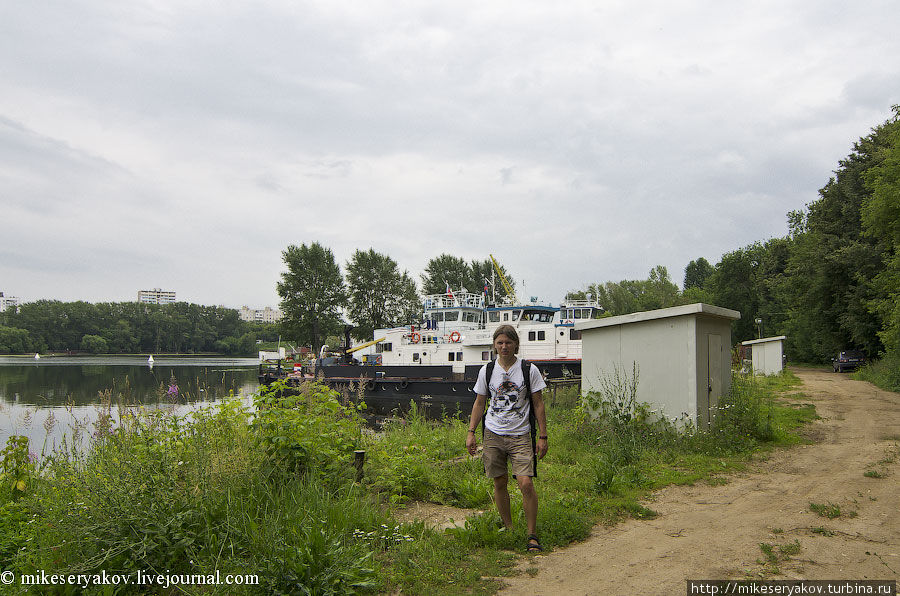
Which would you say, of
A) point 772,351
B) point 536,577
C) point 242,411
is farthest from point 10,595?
point 772,351

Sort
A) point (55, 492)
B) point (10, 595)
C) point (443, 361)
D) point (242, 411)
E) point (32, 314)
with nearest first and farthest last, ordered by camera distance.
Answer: point (10, 595) < point (55, 492) < point (242, 411) < point (443, 361) < point (32, 314)

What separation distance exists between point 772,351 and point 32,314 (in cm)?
9746

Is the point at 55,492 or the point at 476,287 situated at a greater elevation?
the point at 476,287

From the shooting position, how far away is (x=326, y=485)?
536cm

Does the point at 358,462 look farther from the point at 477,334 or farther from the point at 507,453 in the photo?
the point at 477,334

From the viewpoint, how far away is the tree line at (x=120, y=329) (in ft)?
274

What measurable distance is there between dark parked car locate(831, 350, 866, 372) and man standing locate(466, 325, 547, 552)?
3220 centimetres

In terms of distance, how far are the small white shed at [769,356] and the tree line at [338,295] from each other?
110ft

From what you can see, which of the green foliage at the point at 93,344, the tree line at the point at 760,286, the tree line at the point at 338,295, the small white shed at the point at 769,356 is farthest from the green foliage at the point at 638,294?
the green foliage at the point at 93,344

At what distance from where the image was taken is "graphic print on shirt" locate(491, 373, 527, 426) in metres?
4.53

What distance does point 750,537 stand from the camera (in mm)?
4582

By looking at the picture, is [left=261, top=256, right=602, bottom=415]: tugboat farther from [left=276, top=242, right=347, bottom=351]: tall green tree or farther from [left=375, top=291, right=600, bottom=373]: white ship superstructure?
[left=276, top=242, right=347, bottom=351]: tall green tree

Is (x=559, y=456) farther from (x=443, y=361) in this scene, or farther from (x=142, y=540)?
(x=443, y=361)

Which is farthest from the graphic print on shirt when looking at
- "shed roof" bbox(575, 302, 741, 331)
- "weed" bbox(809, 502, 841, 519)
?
"shed roof" bbox(575, 302, 741, 331)
